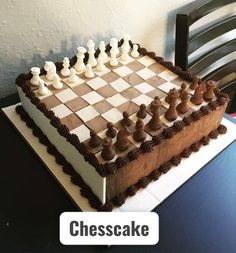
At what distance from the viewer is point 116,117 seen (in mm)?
943

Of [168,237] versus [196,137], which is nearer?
[168,237]

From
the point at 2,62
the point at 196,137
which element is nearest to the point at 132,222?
the point at 196,137

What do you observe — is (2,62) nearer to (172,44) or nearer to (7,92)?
(7,92)

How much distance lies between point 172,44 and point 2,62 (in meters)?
0.88

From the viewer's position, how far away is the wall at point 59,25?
1.09m

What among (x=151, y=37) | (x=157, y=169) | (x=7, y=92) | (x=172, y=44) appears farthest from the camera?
(x=172, y=44)

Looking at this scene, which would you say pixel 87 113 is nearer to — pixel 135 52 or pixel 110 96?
pixel 110 96

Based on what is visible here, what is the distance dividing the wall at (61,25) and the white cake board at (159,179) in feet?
0.71

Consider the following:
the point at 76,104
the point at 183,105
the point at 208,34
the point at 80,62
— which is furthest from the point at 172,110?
the point at 208,34

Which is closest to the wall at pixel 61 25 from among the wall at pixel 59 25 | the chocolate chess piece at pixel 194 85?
the wall at pixel 59 25

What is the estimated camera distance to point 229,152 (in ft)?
3.42

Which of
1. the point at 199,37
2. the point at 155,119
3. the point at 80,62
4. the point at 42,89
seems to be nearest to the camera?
the point at 155,119

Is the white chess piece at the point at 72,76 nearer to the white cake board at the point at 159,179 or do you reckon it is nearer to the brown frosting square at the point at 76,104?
the brown frosting square at the point at 76,104
